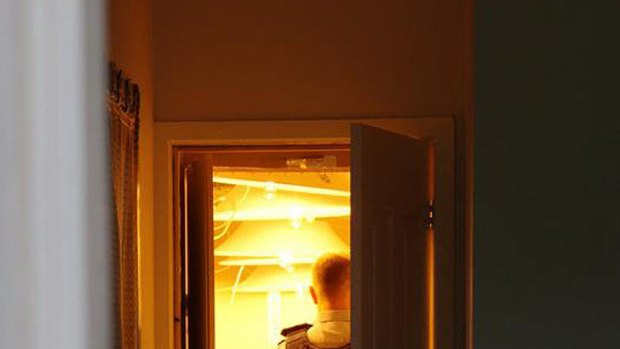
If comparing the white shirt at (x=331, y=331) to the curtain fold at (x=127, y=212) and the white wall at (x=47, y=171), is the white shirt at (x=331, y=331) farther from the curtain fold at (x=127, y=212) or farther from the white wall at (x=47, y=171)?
the white wall at (x=47, y=171)

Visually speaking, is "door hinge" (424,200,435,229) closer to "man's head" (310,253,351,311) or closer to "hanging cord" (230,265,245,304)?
"man's head" (310,253,351,311)

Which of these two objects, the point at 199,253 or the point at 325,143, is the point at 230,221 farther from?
the point at 325,143

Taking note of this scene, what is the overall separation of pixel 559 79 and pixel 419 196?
782mm

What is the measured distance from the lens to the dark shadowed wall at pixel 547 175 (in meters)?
1.64

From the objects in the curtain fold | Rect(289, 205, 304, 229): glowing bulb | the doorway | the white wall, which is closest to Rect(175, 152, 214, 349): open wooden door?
the curtain fold

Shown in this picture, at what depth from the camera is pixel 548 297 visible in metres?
1.66

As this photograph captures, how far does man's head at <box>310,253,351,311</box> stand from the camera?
3.15 meters

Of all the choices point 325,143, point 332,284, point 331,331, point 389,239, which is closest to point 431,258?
point 389,239

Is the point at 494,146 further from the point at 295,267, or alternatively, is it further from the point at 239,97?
the point at 295,267

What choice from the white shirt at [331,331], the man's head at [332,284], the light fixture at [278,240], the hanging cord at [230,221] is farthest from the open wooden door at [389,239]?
the hanging cord at [230,221]

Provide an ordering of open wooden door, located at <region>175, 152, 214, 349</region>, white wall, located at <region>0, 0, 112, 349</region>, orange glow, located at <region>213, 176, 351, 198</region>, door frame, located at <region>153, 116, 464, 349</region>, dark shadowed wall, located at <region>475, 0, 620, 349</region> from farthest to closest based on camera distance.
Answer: orange glow, located at <region>213, 176, 351, 198</region>
open wooden door, located at <region>175, 152, 214, 349</region>
door frame, located at <region>153, 116, 464, 349</region>
dark shadowed wall, located at <region>475, 0, 620, 349</region>
white wall, located at <region>0, 0, 112, 349</region>

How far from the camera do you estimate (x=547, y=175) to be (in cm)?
168

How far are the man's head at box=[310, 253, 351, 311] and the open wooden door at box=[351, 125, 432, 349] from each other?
730mm

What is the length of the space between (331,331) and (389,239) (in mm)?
972
